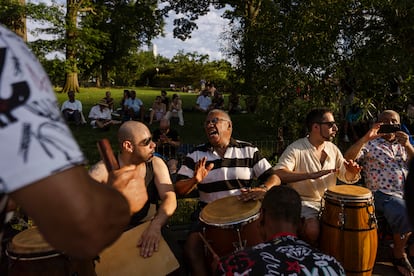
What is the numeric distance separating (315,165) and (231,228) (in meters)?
1.73

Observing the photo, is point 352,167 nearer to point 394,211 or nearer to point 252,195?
point 394,211

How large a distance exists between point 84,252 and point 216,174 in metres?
3.05

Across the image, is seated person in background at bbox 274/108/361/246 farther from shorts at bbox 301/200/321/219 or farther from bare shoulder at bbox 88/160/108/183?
bare shoulder at bbox 88/160/108/183

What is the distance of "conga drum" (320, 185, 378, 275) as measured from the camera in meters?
3.52

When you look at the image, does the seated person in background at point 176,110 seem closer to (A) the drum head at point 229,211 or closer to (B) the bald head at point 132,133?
(B) the bald head at point 132,133

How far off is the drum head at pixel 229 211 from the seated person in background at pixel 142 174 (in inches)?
13.7

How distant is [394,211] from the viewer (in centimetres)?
407

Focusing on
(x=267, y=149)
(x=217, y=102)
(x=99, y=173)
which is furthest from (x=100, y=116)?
(x=99, y=173)

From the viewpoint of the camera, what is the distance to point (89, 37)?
1291 cm

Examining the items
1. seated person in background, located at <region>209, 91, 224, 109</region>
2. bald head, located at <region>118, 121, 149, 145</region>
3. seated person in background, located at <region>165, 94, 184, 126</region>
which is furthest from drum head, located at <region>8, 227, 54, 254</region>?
seated person in background, located at <region>209, 91, 224, 109</region>

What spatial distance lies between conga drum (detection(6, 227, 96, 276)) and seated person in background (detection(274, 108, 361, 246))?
2319 millimetres

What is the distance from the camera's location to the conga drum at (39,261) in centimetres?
248

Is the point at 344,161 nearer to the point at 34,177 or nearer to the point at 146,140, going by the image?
the point at 146,140

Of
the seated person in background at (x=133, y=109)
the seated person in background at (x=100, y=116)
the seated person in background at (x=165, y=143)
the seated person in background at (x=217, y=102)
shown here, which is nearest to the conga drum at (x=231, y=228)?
the seated person in background at (x=165, y=143)
